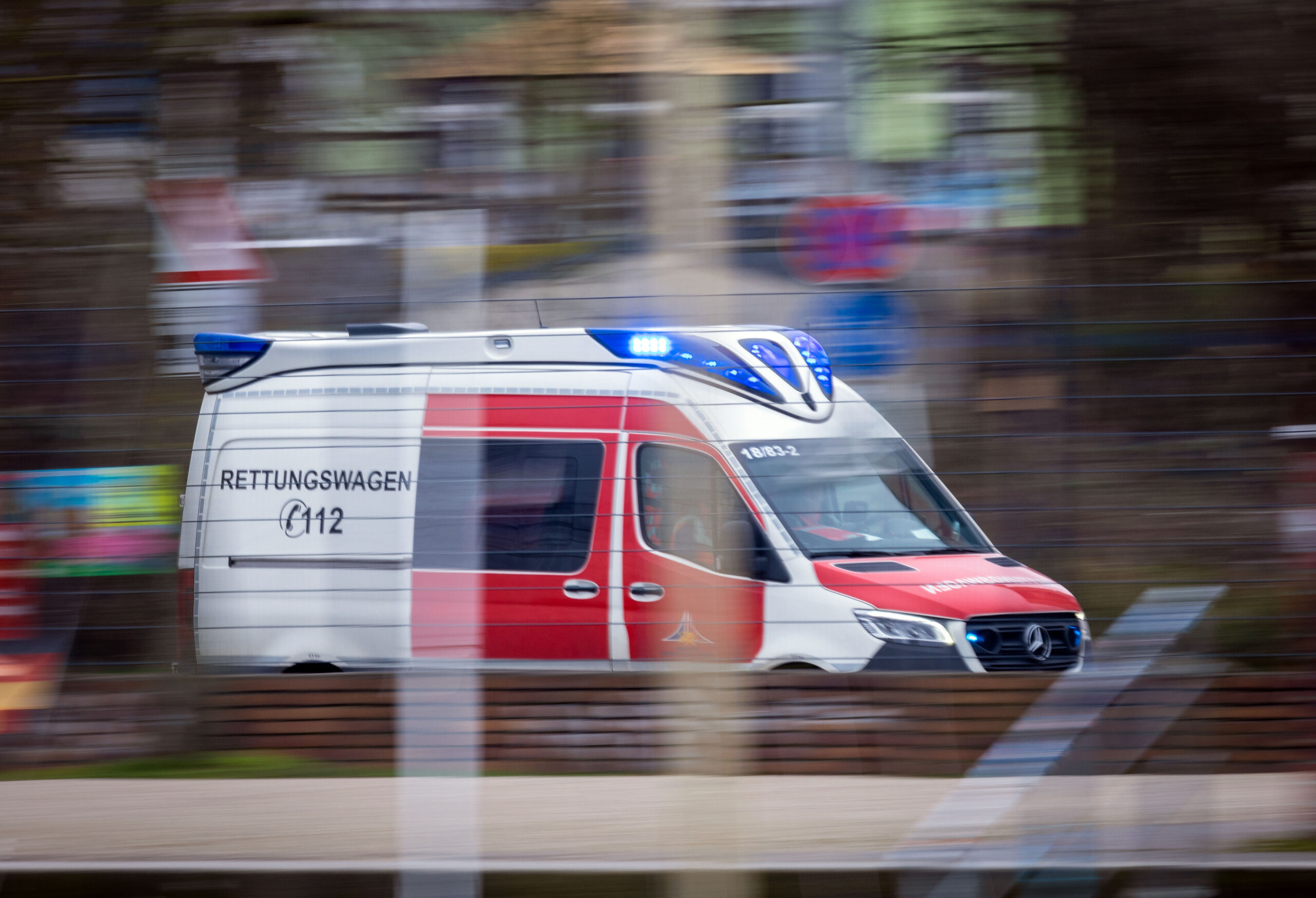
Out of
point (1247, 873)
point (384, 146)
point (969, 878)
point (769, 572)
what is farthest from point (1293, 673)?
point (384, 146)

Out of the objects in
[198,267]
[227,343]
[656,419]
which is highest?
[198,267]

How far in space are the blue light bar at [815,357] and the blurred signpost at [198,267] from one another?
1461mm

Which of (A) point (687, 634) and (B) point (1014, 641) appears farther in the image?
(B) point (1014, 641)

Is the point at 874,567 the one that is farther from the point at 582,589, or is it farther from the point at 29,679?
the point at 29,679

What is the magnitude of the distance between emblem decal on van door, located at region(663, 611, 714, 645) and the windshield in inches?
41.6

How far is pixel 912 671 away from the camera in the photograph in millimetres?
3488

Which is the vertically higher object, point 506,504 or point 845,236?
point 845,236

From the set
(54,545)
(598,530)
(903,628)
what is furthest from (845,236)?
(54,545)

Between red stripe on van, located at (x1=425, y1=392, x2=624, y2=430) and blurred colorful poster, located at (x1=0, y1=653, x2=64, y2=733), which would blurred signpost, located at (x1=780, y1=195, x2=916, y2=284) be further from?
blurred colorful poster, located at (x1=0, y1=653, x2=64, y2=733)

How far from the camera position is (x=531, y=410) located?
15.9 ft

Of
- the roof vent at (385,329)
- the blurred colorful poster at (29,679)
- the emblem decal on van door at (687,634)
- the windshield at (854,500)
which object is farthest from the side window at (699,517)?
the blurred colorful poster at (29,679)

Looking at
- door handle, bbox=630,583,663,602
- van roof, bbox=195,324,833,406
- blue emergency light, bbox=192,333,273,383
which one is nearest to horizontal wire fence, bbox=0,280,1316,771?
van roof, bbox=195,324,833,406

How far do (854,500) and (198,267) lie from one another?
2.03 m

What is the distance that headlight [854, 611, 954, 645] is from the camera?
144 inches
